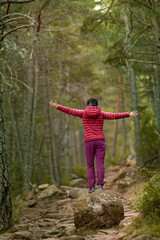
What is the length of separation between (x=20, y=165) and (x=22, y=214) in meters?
3.73

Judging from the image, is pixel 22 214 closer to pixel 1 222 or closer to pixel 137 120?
pixel 1 222

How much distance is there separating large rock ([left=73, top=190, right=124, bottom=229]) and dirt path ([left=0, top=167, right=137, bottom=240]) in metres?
0.18

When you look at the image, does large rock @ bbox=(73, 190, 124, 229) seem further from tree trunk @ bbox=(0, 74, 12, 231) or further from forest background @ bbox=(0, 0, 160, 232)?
forest background @ bbox=(0, 0, 160, 232)

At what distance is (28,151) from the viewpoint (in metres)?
11.1

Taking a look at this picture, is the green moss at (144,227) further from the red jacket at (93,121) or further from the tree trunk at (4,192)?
the tree trunk at (4,192)

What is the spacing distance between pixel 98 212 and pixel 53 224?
1832mm

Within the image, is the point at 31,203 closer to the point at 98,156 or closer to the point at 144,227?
the point at 98,156

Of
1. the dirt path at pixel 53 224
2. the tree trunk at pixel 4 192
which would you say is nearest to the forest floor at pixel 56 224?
the dirt path at pixel 53 224

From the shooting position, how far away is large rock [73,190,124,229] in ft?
16.4

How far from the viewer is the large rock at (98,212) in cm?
500

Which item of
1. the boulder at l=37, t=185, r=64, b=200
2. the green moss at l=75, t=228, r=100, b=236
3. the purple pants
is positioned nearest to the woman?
the purple pants

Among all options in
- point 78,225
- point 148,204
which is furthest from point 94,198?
point 148,204

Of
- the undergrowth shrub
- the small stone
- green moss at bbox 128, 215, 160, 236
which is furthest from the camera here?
the small stone

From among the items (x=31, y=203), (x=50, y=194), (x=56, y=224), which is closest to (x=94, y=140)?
(x=56, y=224)
